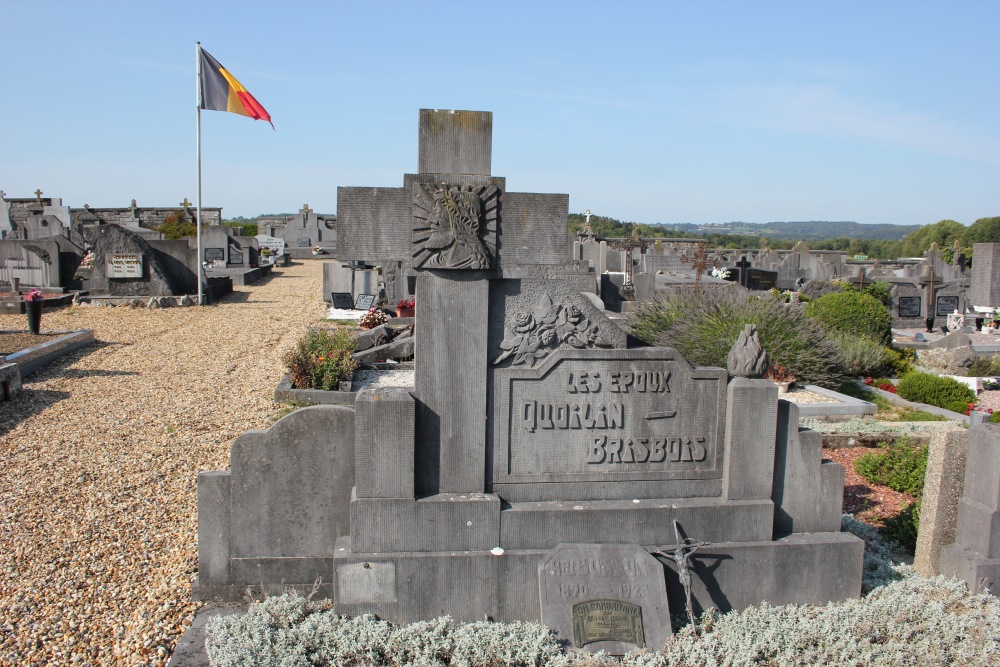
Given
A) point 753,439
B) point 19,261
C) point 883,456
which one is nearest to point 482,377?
point 753,439

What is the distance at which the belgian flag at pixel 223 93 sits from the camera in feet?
60.3

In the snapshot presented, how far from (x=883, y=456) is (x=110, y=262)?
1788 centimetres

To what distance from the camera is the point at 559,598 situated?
414 cm

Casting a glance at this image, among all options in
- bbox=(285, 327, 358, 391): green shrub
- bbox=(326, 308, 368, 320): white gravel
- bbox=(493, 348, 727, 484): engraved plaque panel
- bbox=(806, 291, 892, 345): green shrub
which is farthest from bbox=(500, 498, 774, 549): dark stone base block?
bbox=(326, 308, 368, 320): white gravel

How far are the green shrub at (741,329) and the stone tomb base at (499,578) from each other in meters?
5.25

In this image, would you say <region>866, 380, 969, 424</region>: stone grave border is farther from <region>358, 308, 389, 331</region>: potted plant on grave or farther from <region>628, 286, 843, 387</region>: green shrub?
<region>358, 308, 389, 331</region>: potted plant on grave

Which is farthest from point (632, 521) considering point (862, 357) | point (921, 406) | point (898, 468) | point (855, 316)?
point (855, 316)

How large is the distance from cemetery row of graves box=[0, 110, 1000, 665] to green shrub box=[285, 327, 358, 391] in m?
5.49

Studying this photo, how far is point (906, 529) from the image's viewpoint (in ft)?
18.4

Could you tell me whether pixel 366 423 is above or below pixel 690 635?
above

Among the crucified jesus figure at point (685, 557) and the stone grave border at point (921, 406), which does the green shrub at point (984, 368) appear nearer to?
the stone grave border at point (921, 406)

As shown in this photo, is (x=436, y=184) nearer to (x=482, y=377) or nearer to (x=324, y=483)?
(x=482, y=377)

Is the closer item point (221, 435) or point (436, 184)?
point (436, 184)

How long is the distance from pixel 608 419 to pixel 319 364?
20.4ft
